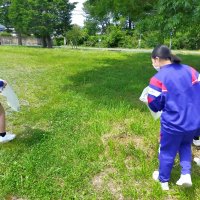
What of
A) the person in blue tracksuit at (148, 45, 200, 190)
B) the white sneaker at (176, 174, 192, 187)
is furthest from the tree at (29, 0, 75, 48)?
the white sneaker at (176, 174, 192, 187)

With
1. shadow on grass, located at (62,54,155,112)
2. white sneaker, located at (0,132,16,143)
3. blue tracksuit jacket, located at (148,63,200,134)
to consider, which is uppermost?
blue tracksuit jacket, located at (148,63,200,134)

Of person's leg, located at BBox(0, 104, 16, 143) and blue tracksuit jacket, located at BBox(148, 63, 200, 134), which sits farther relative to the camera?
person's leg, located at BBox(0, 104, 16, 143)

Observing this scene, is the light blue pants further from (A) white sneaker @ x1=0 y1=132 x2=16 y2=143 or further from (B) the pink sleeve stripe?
(A) white sneaker @ x1=0 y1=132 x2=16 y2=143

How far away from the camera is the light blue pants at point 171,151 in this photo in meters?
3.22

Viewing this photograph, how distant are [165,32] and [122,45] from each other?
35.2 metres

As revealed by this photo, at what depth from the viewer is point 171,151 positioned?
3.27 meters

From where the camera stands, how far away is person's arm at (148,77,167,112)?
3142mm

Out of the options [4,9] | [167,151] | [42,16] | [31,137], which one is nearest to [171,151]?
[167,151]

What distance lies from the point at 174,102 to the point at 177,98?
0.05 metres

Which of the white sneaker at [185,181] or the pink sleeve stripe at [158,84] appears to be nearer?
the pink sleeve stripe at [158,84]

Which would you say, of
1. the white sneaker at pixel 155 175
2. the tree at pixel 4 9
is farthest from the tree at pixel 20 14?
the white sneaker at pixel 155 175

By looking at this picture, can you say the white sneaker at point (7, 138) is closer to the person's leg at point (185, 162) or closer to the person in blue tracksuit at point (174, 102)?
the person in blue tracksuit at point (174, 102)

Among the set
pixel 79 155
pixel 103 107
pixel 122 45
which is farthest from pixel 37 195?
pixel 122 45

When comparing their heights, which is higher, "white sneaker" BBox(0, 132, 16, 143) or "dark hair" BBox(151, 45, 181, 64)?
"dark hair" BBox(151, 45, 181, 64)
